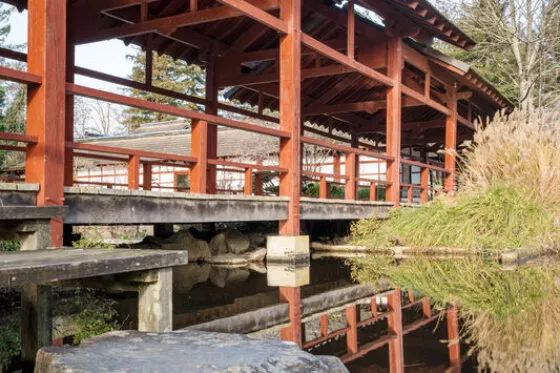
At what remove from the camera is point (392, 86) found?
11.1 meters

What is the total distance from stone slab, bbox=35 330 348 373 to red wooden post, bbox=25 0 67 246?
233 centimetres

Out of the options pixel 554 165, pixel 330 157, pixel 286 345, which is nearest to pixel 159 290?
pixel 286 345

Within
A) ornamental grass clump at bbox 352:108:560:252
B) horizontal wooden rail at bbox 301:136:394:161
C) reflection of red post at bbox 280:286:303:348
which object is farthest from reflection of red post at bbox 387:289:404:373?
ornamental grass clump at bbox 352:108:560:252

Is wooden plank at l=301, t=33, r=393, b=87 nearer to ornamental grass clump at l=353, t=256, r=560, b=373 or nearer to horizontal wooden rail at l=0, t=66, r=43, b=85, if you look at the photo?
ornamental grass clump at l=353, t=256, r=560, b=373

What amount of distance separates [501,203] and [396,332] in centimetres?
536

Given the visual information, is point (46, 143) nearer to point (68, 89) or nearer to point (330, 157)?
point (68, 89)

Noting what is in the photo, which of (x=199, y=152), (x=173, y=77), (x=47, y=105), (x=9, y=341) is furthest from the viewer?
(x=173, y=77)

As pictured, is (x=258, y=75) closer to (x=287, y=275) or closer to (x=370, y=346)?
(x=287, y=275)

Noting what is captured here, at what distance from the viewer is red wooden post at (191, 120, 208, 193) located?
6465mm

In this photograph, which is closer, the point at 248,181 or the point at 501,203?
the point at 248,181

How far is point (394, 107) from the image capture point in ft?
36.7

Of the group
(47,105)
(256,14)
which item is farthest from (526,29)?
(47,105)

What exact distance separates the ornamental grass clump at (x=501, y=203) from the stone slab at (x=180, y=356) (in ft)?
22.0

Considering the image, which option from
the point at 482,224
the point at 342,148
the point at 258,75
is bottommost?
the point at 482,224
